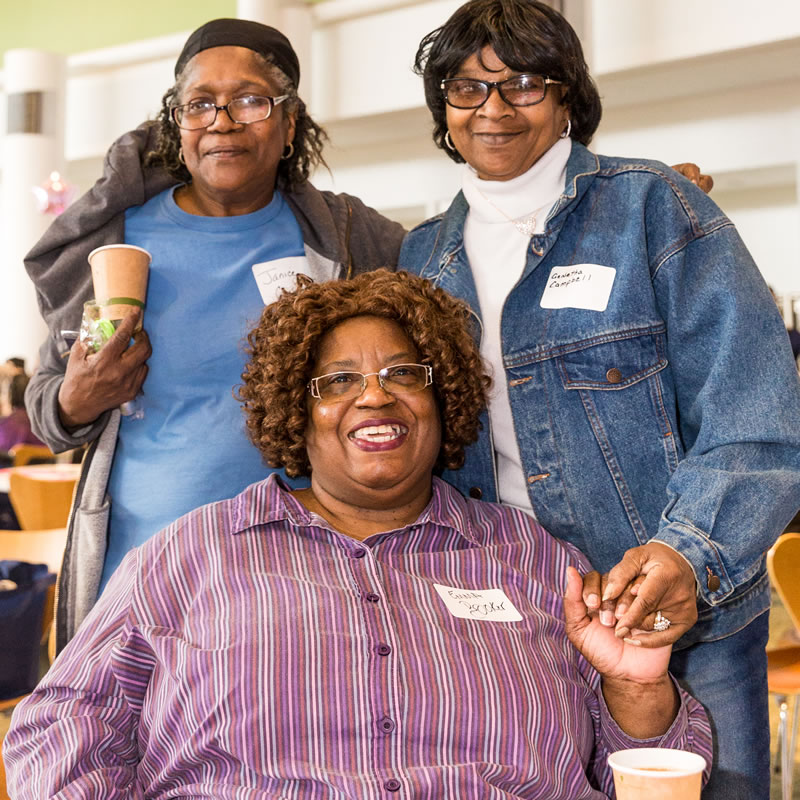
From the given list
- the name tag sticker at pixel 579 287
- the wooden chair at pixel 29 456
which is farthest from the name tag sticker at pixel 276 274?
the wooden chair at pixel 29 456

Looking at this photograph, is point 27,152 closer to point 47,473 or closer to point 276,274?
point 47,473

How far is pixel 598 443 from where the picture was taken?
191cm

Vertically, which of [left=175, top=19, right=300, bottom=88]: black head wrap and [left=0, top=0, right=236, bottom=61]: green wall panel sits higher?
[left=0, top=0, right=236, bottom=61]: green wall panel

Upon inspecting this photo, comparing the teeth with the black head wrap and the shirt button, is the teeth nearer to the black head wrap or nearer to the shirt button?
the shirt button

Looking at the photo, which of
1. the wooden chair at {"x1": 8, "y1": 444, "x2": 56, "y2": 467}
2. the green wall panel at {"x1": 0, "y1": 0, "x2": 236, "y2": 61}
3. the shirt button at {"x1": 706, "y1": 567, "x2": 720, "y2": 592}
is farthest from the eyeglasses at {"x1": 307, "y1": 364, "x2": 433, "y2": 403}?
the green wall panel at {"x1": 0, "y1": 0, "x2": 236, "y2": 61}

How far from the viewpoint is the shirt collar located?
180cm

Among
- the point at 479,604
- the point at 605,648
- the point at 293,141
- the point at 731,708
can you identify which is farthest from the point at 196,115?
the point at 731,708

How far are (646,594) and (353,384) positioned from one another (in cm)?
69

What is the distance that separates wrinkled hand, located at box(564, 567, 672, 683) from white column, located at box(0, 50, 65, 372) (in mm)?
9715

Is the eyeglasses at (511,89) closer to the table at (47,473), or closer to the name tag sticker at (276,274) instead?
the name tag sticker at (276,274)

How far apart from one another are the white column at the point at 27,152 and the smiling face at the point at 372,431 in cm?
921

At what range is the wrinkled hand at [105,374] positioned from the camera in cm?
208

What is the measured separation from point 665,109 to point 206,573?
8.51 m

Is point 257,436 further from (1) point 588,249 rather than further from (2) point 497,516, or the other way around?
(1) point 588,249
